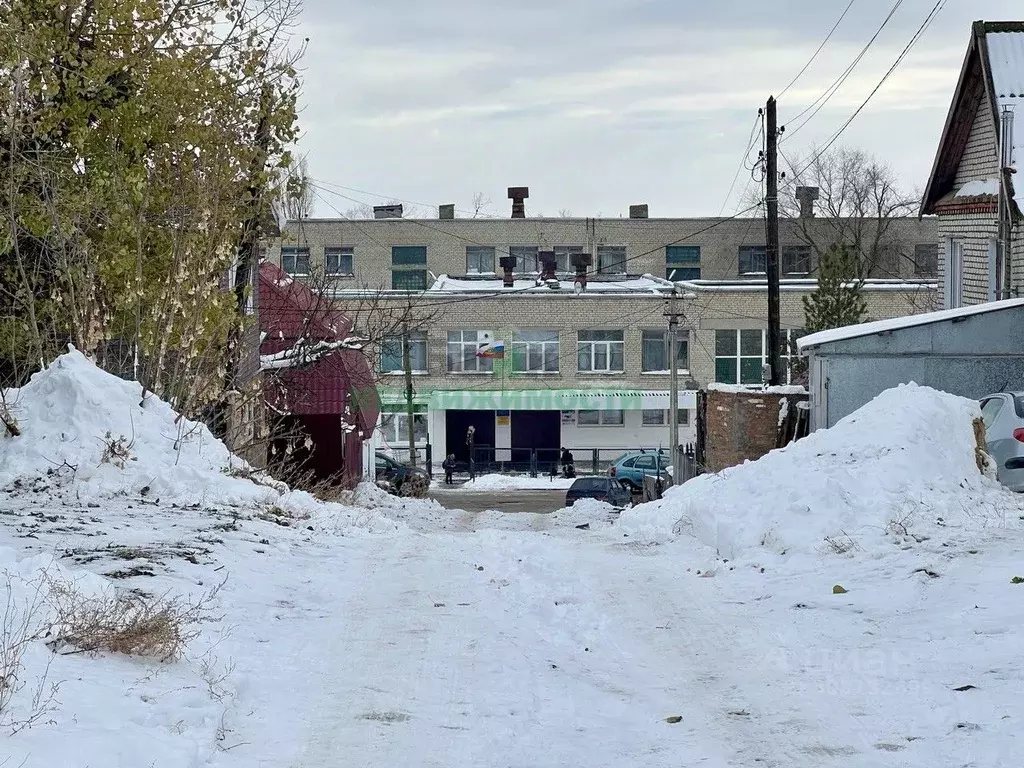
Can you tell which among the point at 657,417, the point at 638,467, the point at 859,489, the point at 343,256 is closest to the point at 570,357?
the point at 657,417

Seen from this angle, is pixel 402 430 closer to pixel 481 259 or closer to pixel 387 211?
pixel 481 259

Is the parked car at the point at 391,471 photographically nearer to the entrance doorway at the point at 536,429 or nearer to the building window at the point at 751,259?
the entrance doorway at the point at 536,429

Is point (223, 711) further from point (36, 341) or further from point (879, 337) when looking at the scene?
point (879, 337)

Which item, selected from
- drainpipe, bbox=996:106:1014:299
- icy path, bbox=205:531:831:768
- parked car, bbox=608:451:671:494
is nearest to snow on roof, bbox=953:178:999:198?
drainpipe, bbox=996:106:1014:299

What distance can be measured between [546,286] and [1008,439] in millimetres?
38638

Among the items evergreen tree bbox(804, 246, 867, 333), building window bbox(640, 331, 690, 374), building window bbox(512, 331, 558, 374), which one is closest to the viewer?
evergreen tree bbox(804, 246, 867, 333)

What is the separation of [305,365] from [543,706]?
19.2 metres

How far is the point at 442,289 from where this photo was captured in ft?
180

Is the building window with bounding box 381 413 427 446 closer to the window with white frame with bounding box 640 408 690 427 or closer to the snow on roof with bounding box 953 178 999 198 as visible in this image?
the window with white frame with bounding box 640 408 690 427

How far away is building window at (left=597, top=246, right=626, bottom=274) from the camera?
6644cm

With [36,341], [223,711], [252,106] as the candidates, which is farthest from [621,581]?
[252,106]

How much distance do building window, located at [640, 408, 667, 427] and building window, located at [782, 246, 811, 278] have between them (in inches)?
828

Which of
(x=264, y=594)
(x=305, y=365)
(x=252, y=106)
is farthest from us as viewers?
(x=305, y=365)

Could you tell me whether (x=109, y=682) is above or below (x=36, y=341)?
below
